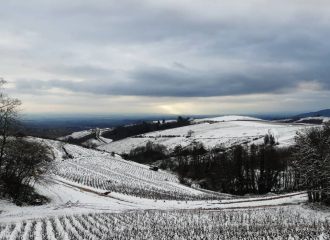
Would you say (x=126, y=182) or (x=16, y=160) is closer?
(x=16, y=160)

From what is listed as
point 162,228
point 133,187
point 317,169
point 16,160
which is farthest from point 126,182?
point 317,169

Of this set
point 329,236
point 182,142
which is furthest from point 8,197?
point 182,142

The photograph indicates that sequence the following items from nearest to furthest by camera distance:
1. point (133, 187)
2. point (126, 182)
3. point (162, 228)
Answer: point (162, 228) → point (133, 187) → point (126, 182)

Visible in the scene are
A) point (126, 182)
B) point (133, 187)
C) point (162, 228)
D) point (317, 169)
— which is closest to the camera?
point (162, 228)

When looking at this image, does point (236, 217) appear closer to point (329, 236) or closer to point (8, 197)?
point (329, 236)

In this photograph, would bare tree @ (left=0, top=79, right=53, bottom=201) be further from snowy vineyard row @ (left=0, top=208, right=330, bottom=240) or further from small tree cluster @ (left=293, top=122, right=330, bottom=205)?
small tree cluster @ (left=293, top=122, right=330, bottom=205)

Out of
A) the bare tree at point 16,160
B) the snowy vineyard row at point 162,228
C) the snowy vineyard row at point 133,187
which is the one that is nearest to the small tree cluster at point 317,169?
the snowy vineyard row at point 162,228

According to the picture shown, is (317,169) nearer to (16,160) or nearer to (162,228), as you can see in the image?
(162,228)

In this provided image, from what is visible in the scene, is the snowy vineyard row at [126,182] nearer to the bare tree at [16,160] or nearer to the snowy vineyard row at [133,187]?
the snowy vineyard row at [133,187]

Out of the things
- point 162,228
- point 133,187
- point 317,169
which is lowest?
point 133,187

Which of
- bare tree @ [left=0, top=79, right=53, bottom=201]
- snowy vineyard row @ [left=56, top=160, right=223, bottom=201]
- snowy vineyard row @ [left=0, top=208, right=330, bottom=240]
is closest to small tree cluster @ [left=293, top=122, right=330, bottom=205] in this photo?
snowy vineyard row @ [left=0, top=208, right=330, bottom=240]
